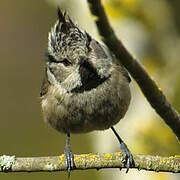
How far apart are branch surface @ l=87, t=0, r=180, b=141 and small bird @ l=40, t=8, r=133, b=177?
3.01ft

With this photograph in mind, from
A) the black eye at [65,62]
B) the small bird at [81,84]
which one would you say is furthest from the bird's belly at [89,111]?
the black eye at [65,62]

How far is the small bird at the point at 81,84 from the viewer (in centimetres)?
334

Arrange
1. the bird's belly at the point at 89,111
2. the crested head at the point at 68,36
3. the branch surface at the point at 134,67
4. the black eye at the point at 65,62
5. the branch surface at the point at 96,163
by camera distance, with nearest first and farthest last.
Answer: the branch surface at the point at 134,67 → the branch surface at the point at 96,163 → the crested head at the point at 68,36 → the black eye at the point at 65,62 → the bird's belly at the point at 89,111

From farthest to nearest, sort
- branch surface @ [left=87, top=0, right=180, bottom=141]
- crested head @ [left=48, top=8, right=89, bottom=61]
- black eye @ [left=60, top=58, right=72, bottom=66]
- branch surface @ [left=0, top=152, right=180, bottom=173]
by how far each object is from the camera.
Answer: black eye @ [left=60, top=58, right=72, bottom=66] → crested head @ [left=48, top=8, right=89, bottom=61] → branch surface @ [left=0, top=152, right=180, bottom=173] → branch surface @ [left=87, top=0, right=180, bottom=141]

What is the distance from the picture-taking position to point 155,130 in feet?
13.7

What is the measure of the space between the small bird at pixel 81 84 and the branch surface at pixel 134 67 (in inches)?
36.1

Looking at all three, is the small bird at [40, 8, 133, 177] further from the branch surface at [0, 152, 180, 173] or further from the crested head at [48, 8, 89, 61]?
the branch surface at [0, 152, 180, 173]

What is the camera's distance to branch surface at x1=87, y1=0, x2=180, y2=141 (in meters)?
1.89

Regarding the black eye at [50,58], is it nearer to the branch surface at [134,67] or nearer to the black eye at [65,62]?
the black eye at [65,62]

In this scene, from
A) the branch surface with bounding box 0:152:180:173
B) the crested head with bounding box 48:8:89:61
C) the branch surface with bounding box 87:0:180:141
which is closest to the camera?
the branch surface with bounding box 87:0:180:141

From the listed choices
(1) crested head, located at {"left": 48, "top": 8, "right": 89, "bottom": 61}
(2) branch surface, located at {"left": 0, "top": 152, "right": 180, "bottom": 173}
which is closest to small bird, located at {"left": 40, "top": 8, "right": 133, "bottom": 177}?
(1) crested head, located at {"left": 48, "top": 8, "right": 89, "bottom": 61}

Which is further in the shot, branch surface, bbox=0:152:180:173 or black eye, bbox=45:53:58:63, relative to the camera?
black eye, bbox=45:53:58:63

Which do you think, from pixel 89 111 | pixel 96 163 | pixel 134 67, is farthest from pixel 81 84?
pixel 134 67

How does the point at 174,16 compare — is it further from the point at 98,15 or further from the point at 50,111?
the point at 98,15
